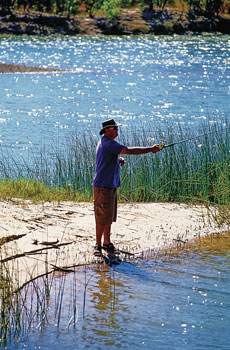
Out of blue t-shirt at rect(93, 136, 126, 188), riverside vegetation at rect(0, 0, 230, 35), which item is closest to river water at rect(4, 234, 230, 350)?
blue t-shirt at rect(93, 136, 126, 188)

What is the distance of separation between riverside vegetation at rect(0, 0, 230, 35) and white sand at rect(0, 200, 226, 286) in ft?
170

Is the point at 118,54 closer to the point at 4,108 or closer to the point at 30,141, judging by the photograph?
the point at 4,108

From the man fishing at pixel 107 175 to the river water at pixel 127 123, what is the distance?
0.51m

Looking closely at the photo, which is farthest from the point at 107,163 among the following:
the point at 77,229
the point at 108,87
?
the point at 108,87

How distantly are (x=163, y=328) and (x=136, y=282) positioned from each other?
44.3 inches

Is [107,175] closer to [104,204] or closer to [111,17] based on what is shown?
[104,204]

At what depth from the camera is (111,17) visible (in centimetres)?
6234

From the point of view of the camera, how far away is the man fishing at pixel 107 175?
25.6 feet

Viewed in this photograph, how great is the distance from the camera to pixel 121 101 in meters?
28.5

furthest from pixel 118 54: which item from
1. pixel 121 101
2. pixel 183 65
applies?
pixel 121 101

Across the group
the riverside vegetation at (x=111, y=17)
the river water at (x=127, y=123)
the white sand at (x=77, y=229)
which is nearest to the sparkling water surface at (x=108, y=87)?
the river water at (x=127, y=123)

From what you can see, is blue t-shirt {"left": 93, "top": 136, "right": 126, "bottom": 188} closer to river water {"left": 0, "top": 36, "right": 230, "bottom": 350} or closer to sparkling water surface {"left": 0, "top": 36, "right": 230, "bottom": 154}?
river water {"left": 0, "top": 36, "right": 230, "bottom": 350}

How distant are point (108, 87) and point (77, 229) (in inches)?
948

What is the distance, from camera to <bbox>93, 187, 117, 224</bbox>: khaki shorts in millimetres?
8008
